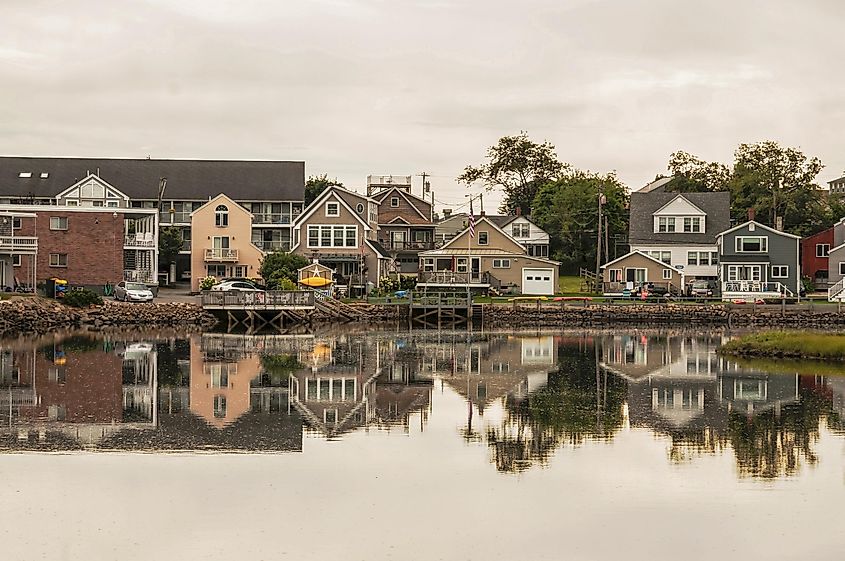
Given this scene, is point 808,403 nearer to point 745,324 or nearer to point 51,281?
point 745,324

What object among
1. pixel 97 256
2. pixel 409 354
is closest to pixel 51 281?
pixel 97 256

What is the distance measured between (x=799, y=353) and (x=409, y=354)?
1497cm

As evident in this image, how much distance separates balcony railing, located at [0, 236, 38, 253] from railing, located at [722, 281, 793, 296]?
142 feet

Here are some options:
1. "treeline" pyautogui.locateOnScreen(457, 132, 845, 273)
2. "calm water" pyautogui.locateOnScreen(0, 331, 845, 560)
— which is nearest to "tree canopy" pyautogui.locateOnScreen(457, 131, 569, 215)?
"treeline" pyautogui.locateOnScreen(457, 132, 845, 273)

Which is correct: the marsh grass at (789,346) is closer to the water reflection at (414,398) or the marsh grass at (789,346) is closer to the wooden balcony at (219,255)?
the water reflection at (414,398)

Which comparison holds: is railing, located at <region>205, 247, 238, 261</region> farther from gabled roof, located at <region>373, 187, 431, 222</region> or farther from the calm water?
the calm water

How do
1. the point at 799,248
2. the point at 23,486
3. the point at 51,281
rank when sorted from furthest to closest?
the point at 799,248 < the point at 51,281 < the point at 23,486

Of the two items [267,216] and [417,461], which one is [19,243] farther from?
[417,461]

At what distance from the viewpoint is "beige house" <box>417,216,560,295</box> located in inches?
3317

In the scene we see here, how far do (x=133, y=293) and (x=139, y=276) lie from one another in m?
6.93

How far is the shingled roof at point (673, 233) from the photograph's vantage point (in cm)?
8731

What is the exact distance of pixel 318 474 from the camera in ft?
76.2

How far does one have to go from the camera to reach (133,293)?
226ft

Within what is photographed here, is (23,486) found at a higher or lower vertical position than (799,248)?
lower
